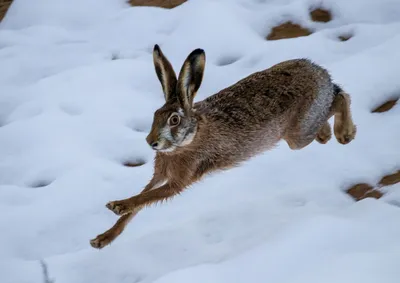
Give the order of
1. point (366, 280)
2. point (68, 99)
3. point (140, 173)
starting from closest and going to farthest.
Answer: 1. point (366, 280)
2. point (140, 173)
3. point (68, 99)

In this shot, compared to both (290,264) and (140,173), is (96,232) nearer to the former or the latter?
(140,173)

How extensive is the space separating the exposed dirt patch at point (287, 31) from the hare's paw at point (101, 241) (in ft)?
9.89

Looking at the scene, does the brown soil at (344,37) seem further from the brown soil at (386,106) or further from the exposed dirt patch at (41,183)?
the exposed dirt patch at (41,183)

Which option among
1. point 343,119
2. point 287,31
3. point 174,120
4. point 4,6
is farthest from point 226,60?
point 4,6

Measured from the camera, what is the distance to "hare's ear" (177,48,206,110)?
361cm

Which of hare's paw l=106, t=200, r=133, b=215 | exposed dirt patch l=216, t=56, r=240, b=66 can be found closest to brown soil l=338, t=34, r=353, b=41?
exposed dirt patch l=216, t=56, r=240, b=66

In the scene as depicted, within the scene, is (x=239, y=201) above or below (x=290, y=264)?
below

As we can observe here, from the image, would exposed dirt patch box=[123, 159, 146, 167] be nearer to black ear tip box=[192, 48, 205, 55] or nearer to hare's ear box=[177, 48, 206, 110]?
hare's ear box=[177, 48, 206, 110]

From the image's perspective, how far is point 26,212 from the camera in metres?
4.38

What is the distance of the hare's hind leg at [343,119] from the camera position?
4.48 metres

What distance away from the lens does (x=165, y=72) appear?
3.74 meters

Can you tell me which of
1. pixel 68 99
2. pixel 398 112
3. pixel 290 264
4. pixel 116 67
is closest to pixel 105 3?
pixel 116 67

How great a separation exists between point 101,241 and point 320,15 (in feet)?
11.7

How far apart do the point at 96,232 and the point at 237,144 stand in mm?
1032
